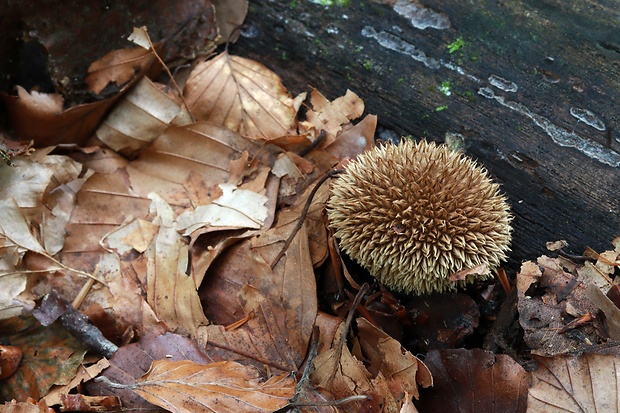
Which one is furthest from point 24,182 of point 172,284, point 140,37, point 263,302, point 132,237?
point 263,302

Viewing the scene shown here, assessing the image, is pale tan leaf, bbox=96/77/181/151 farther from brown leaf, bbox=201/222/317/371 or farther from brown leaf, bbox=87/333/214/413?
brown leaf, bbox=87/333/214/413

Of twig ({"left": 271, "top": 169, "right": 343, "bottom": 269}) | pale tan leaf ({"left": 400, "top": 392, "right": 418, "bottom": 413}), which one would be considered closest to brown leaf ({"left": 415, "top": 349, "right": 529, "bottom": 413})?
pale tan leaf ({"left": 400, "top": 392, "right": 418, "bottom": 413})

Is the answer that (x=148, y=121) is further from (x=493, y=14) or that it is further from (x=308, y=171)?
(x=493, y=14)

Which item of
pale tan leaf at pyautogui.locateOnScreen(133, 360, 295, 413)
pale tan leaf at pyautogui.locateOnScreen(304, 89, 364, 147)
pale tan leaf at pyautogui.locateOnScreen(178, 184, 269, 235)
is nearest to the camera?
pale tan leaf at pyautogui.locateOnScreen(133, 360, 295, 413)

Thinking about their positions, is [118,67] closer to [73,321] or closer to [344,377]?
[73,321]

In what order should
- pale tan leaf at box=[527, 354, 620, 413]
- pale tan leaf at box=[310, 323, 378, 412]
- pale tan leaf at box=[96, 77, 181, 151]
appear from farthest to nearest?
pale tan leaf at box=[96, 77, 181, 151], pale tan leaf at box=[310, 323, 378, 412], pale tan leaf at box=[527, 354, 620, 413]

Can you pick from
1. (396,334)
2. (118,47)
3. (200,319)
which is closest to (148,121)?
(118,47)
